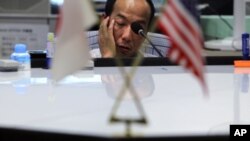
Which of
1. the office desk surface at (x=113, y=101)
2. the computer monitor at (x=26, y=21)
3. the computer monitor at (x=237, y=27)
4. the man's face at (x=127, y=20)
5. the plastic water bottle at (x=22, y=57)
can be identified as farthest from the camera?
the computer monitor at (x=26, y=21)

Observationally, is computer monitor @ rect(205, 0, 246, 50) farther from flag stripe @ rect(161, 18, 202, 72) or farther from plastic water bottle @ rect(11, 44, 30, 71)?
flag stripe @ rect(161, 18, 202, 72)

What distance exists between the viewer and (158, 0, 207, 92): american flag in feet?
1.52

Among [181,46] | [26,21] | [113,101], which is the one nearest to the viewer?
[181,46]

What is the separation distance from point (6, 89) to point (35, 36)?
3.06ft

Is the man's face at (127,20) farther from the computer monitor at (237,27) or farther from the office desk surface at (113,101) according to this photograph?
the computer monitor at (237,27)

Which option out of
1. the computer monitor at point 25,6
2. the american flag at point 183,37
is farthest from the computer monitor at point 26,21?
the american flag at point 183,37

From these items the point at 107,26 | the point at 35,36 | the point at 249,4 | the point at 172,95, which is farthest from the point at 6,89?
the point at 249,4

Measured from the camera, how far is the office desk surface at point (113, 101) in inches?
30.7

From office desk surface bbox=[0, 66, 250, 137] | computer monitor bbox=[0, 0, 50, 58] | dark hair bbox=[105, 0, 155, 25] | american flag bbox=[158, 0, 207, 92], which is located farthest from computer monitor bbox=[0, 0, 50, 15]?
american flag bbox=[158, 0, 207, 92]

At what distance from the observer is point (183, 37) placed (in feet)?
1.53

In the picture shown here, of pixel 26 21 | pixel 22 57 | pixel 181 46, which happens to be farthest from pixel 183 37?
pixel 26 21

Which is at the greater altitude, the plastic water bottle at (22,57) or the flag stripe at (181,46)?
the plastic water bottle at (22,57)

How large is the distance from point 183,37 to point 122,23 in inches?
60.0

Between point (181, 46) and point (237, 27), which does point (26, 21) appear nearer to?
point (237, 27)
